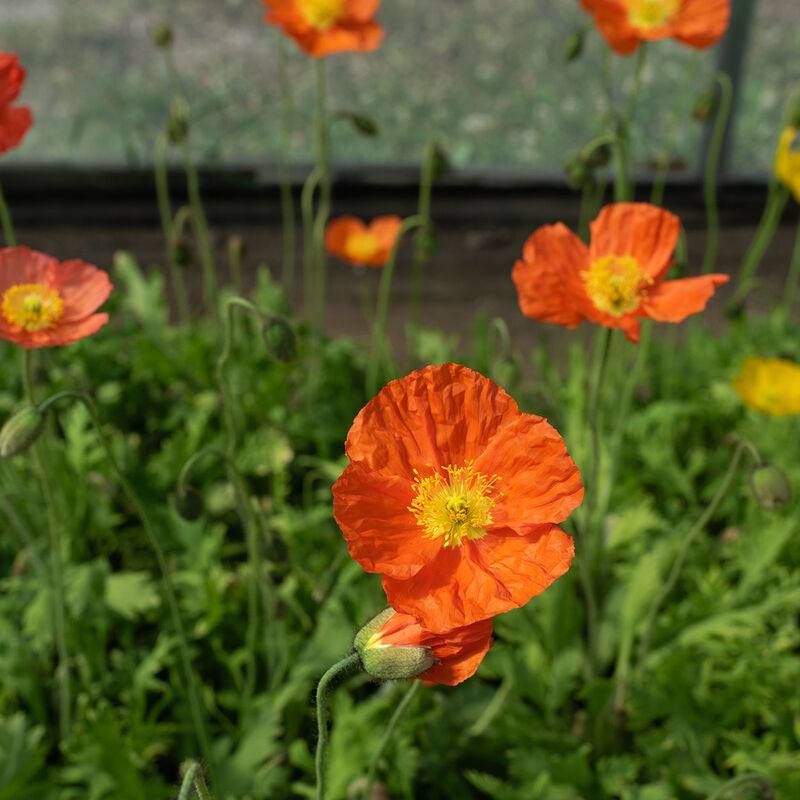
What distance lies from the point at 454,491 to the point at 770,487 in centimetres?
61

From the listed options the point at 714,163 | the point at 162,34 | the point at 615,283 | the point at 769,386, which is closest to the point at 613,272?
the point at 615,283

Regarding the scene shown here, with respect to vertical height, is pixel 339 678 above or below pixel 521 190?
above

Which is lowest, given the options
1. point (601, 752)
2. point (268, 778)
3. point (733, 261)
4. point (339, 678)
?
point (733, 261)

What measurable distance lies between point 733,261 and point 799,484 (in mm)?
2016

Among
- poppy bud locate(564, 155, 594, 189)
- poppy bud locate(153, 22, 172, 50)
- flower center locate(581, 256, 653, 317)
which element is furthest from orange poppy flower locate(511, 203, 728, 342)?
poppy bud locate(153, 22, 172, 50)

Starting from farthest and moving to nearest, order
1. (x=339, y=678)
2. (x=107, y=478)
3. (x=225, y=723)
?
(x=107, y=478) → (x=225, y=723) → (x=339, y=678)

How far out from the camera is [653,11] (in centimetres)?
160

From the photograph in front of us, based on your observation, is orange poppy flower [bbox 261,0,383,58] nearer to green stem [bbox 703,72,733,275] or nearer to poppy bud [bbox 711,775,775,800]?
green stem [bbox 703,72,733,275]

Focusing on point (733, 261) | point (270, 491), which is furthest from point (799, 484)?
point (733, 261)

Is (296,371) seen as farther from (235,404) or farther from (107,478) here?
(107,478)

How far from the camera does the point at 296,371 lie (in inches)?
92.0

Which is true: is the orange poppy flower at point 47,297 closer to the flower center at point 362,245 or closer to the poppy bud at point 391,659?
the poppy bud at point 391,659

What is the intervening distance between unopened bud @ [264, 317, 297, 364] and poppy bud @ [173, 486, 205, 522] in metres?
0.24

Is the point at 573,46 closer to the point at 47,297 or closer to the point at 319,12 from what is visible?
the point at 319,12
